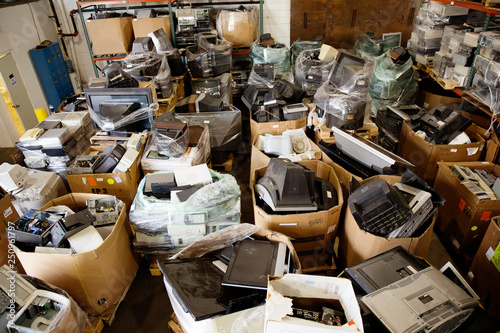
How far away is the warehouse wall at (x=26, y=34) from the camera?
165 inches

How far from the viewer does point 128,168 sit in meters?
2.45

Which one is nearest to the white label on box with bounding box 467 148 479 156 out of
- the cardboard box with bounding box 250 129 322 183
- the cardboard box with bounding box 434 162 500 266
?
the cardboard box with bounding box 434 162 500 266

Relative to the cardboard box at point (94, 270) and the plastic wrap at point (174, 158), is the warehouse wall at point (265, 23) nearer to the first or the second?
the plastic wrap at point (174, 158)

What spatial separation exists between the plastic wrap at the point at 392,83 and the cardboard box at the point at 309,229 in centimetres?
237

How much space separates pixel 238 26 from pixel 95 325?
396cm

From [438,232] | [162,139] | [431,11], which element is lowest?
[438,232]

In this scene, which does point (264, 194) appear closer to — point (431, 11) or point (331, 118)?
point (331, 118)

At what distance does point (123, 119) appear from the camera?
278 cm

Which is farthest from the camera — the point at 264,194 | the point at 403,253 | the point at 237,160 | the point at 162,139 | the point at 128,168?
the point at 237,160

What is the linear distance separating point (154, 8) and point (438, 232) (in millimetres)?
4976

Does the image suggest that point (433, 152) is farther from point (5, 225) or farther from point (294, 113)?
point (5, 225)

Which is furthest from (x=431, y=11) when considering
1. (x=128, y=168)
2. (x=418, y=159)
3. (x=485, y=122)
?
(x=128, y=168)

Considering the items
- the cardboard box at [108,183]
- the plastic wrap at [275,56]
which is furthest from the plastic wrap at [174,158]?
the plastic wrap at [275,56]

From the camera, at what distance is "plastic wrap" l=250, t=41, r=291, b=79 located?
4281 millimetres
